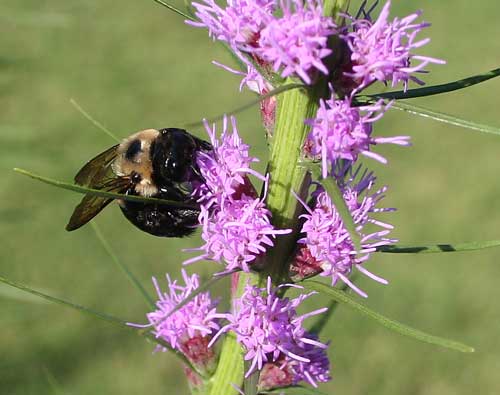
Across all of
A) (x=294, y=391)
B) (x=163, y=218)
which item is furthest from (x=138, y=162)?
(x=294, y=391)

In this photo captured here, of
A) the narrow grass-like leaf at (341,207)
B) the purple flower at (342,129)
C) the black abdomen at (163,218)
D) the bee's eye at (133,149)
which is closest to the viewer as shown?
the narrow grass-like leaf at (341,207)

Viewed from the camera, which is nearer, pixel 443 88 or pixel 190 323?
pixel 443 88

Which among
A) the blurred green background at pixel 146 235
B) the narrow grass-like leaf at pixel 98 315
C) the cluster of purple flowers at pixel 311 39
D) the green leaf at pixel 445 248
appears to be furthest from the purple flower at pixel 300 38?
the blurred green background at pixel 146 235

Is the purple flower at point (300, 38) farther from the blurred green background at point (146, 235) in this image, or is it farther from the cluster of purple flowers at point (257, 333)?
the blurred green background at point (146, 235)

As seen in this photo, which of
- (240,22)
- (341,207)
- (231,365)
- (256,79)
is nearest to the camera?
(341,207)

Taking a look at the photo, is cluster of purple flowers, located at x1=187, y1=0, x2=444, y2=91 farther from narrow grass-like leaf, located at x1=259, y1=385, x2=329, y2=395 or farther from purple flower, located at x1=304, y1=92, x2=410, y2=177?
narrow grass-like leaf, located at x1=259, y1=385, x2=329, y2=395

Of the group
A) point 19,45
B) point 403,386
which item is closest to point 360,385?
point 403,386

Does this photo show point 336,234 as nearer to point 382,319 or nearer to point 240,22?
point 382,319
